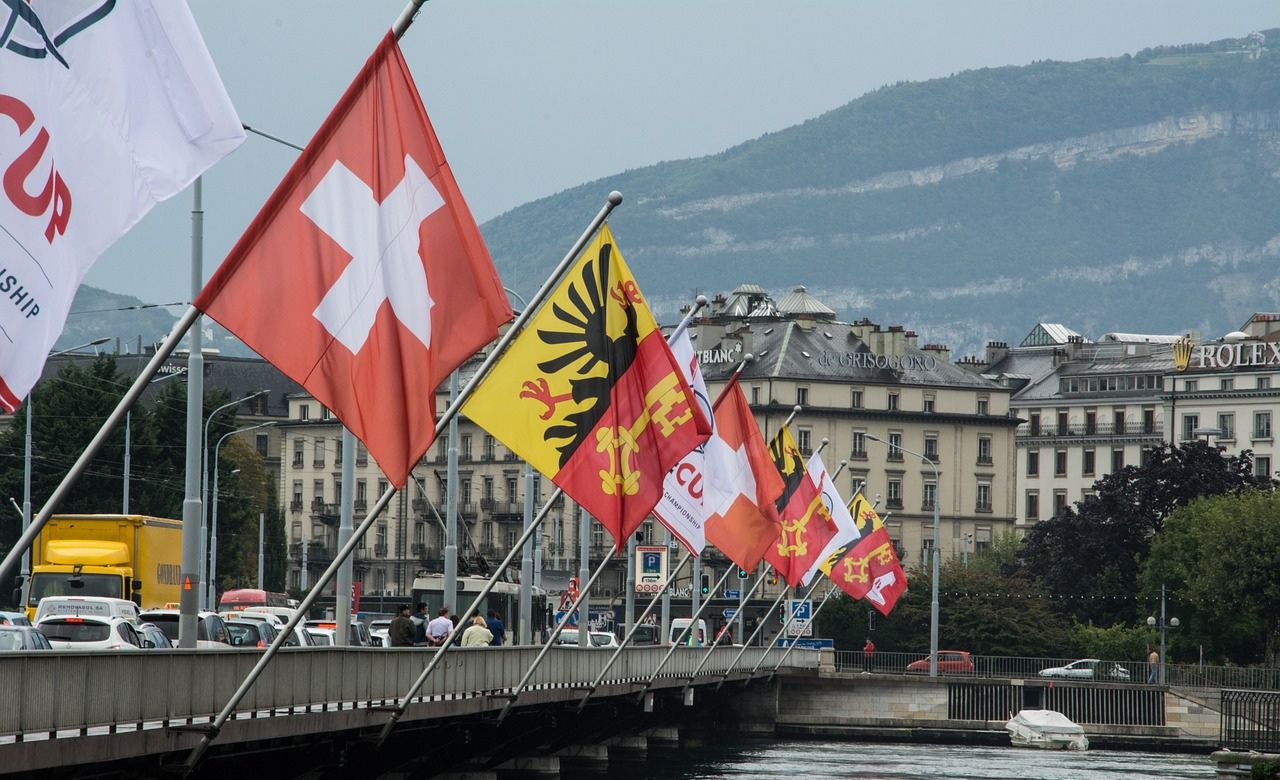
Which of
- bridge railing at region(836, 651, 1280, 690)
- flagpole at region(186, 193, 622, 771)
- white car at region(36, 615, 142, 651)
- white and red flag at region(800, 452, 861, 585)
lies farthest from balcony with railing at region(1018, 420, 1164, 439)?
flagpole at region(186, 193, 622, 771)

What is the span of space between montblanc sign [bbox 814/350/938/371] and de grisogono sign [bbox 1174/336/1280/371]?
78.5 feet

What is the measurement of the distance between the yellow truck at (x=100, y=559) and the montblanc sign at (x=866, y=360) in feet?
307

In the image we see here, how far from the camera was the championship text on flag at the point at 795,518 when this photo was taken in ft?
181

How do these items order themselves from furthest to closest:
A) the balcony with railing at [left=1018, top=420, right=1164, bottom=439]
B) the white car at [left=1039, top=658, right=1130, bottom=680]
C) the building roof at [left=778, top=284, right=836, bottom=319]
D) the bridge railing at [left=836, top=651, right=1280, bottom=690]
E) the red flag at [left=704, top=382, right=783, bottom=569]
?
the building roof at [left=778, top=284, right=836, bottom=319] → the balcony with railing at [left=1018, top=420, right=1164, bottom=439] → the white car at [left=1039, top=658, right=1130, bottom=680] → the bridge railing at [left=836, top=651, right=1280, bottom=690] → the red flag at [left=704, top=382, right=783, bottom=569]

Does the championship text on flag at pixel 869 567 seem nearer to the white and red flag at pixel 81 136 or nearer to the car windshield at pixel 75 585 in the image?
the car windshield at pixel 75 585

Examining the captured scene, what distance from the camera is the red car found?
338 feet

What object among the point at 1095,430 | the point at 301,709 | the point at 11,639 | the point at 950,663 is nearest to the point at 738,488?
the point at 11,639

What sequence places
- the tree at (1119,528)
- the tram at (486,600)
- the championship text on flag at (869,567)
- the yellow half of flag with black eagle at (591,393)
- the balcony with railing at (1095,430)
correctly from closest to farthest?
the yellow half of flag with black eagle at (591,393) < the championship text on flag at (869,567) < the tram at (486,600) < the tree at (1119,528) < the balcony with railing at (1095,430)

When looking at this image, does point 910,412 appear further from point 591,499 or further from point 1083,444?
point 591,499

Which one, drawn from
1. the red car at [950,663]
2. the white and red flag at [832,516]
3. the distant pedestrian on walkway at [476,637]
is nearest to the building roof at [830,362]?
the red car at [950,663]

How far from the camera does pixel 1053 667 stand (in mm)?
108000

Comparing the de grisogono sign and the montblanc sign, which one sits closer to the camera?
the montblanc sign

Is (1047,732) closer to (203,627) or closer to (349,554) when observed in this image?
(203,627)

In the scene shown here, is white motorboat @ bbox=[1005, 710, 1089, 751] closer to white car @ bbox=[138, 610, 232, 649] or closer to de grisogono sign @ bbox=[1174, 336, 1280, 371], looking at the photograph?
white car @ bbox=[138, 610, 232, 649]
